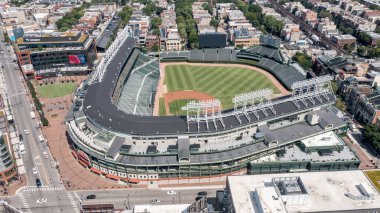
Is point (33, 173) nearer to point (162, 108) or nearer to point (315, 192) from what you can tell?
point (162, 108)

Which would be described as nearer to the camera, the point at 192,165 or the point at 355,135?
the point at 192,165

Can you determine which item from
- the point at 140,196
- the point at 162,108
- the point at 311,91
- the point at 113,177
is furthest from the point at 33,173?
the point at 311,91

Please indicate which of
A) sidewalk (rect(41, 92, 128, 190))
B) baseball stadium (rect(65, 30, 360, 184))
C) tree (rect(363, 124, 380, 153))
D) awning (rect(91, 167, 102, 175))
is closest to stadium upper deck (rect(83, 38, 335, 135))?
baseball stadium (rect(65, 30, 360, 184))

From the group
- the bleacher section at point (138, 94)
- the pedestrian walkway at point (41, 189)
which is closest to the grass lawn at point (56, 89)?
Result: the bleacher section at point (138, 94)

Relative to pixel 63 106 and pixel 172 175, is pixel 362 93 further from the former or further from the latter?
pixel 63 106

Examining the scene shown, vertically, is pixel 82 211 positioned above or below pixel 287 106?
below

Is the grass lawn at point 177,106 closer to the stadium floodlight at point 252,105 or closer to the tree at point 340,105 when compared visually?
the stadium floodlight at point 252,105

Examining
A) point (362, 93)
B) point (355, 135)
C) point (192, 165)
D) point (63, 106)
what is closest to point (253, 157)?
point (192, 165)

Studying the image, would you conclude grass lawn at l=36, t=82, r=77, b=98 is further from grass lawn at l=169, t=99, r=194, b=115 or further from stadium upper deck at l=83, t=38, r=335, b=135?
grass lawn at l=169, t=99, r=194, b=115
